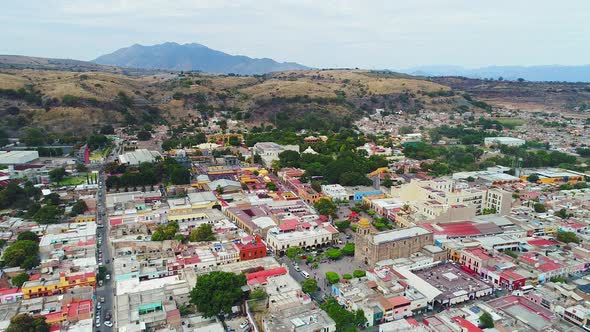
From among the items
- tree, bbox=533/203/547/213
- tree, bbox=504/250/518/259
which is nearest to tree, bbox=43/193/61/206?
tree, bbox=504/250/518/259

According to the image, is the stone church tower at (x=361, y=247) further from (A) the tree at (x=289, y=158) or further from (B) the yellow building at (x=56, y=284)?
(A) the tree at (x=289, y=158)

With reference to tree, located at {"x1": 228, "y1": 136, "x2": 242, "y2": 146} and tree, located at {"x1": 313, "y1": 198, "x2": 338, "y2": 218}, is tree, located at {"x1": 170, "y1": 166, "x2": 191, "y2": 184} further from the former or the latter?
tree, located at {"x1": 228, "y1": 136, "x2": 242, "y2": 146}

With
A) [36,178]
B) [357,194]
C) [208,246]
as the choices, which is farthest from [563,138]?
[36,178]

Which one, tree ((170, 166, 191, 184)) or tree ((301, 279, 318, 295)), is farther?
tree ((170, 166, 191, 184))

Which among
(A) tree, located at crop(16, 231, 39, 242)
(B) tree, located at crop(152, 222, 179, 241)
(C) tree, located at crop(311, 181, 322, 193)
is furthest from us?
(C) tree, located at crop(311, 181, 322, 193)

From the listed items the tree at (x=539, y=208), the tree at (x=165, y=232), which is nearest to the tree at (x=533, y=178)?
the tree at (x=539, y=208)

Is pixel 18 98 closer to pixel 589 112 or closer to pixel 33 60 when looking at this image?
pixel 33 60
